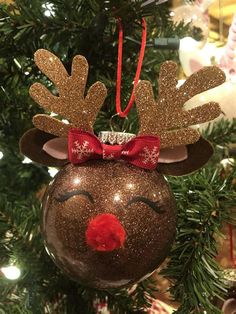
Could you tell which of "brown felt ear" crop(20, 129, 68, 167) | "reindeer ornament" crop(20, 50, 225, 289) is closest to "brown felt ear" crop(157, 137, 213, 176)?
"reindeer ornament" crop(20, 50, 225, 289)

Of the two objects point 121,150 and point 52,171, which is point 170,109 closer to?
point 121,150

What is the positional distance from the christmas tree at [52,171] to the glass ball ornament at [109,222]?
0.9 inches

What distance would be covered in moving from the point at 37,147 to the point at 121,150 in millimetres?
103

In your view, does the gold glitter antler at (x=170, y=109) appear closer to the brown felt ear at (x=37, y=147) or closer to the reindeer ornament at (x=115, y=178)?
the reindeer ornament at (x=115, y=178)

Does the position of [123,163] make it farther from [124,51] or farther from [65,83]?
[124,51]

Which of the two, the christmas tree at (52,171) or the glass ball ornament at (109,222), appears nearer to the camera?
the glass ball ornament at (109,222)

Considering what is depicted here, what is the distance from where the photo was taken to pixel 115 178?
421 millimetres

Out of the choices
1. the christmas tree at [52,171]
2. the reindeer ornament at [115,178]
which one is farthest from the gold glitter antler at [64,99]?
the christmas tree at [52,171]

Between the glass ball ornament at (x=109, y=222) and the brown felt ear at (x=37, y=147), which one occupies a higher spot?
the brown felt ear at (x=37, y=147)

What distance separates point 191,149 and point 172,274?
0.15 m

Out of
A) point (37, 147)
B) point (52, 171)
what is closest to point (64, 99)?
point (37, 147)

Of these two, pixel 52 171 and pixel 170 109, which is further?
pixel 52 171

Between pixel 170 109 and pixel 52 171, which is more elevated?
pixel 170 109

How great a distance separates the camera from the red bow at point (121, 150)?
17.0 inches
